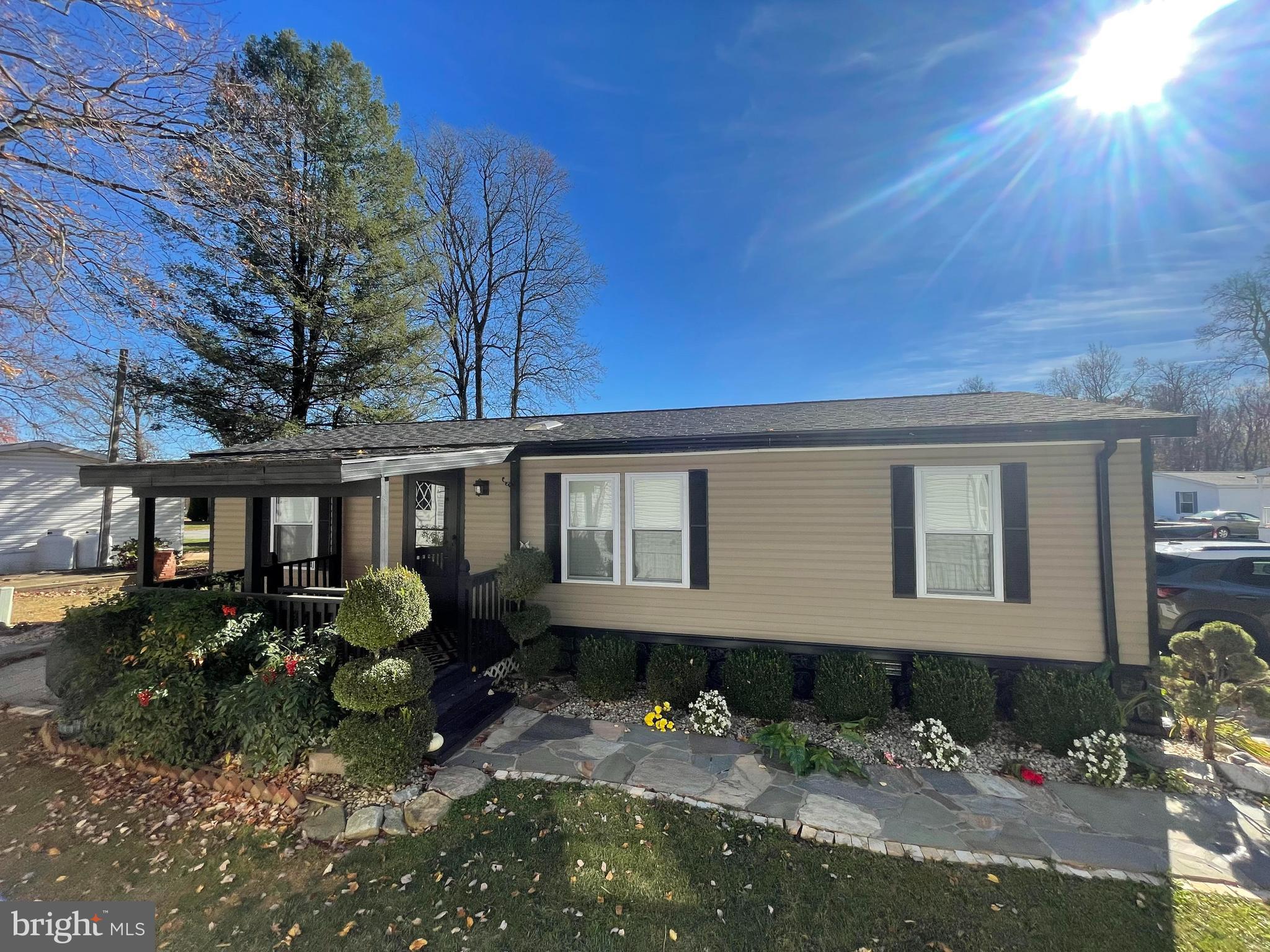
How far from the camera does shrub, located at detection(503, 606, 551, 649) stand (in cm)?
584

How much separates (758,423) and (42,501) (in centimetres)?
2010

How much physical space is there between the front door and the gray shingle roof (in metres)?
0.59

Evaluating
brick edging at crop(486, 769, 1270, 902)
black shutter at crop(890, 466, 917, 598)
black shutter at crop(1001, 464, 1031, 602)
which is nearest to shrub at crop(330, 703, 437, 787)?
brick edging at crop(486, 769, 1270, 902)

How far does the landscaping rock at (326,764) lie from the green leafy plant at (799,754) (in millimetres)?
3644

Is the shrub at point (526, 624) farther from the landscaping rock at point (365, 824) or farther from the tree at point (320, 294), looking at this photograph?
the tree at point (320, 294)

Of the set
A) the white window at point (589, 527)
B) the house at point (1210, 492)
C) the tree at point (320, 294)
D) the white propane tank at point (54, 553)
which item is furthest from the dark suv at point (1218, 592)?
the white propane tank at point (54, 553)

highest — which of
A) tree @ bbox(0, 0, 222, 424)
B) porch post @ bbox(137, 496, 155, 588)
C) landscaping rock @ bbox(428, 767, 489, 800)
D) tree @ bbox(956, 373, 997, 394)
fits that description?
tree @ bbox(956, 373, 997, 394)

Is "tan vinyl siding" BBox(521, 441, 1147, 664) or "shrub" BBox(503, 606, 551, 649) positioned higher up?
"tan vinyl siding" BBox(521, 441, 1147, 664)

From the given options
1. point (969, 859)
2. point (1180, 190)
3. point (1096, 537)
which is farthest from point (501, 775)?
point (1180, 190)

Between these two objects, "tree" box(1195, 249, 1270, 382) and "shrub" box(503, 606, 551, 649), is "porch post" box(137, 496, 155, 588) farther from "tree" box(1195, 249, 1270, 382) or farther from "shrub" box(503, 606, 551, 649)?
"tree" box(1195, 249, 1270, 382)

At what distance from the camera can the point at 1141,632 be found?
4.83m

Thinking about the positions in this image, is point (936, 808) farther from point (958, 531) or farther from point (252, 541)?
point (252, 541)

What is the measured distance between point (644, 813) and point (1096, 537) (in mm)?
5113

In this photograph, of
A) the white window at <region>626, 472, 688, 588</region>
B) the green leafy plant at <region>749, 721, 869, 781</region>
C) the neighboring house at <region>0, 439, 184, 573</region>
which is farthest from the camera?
the neighboring house at <region>0, 439, 184, 573</region>
